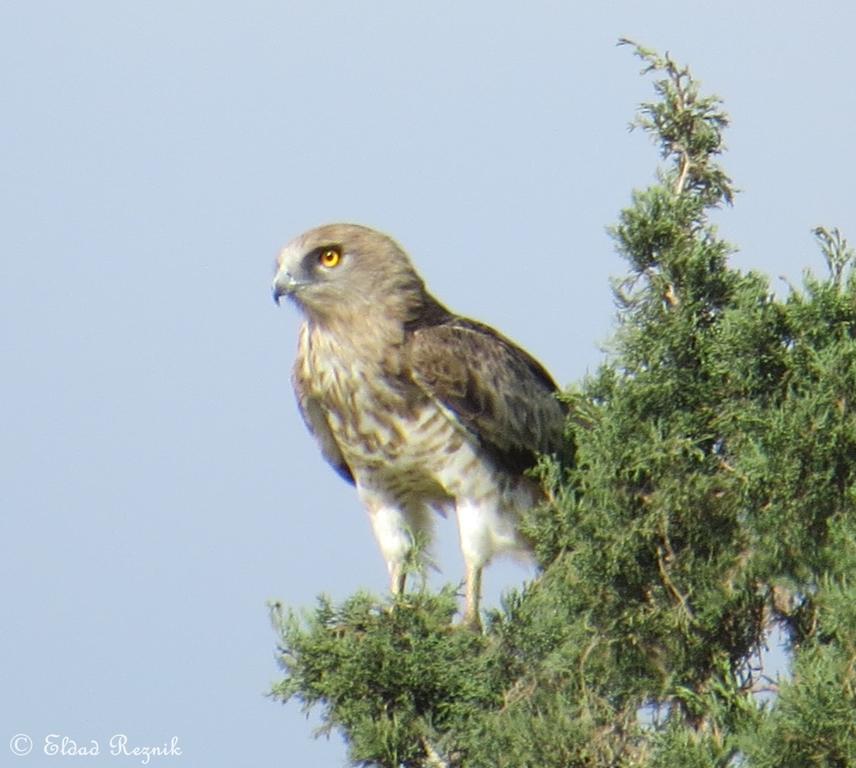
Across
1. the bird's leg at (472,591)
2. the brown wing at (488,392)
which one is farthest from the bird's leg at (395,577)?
the brown wing at (488,392)

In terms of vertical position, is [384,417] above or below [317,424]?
below

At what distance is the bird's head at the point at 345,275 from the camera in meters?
9.00

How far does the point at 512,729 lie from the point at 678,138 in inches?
95.1

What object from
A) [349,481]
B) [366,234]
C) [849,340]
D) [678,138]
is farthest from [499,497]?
[849,340]

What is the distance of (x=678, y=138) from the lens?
7363 mm

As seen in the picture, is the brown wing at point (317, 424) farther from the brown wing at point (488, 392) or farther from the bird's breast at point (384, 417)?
the brown wing at point (488, 392)

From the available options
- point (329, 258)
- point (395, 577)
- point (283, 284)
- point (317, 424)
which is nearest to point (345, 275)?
point (329, 258)

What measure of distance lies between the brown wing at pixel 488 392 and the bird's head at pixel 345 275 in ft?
0.94

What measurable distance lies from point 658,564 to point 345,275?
2989mm

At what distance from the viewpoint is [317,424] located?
9.09 m

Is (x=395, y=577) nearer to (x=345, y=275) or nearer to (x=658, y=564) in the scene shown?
(x=345, y=275)

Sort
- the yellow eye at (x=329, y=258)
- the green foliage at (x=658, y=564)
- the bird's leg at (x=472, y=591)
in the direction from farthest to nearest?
the yellow eye at (x=329, y=258)
the bird's leg at (x=472, y=591)
the green foliage at (x=658, y=564)

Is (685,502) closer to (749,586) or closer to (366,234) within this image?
(749,586)

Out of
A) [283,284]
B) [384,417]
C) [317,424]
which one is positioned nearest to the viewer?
[384,417]
